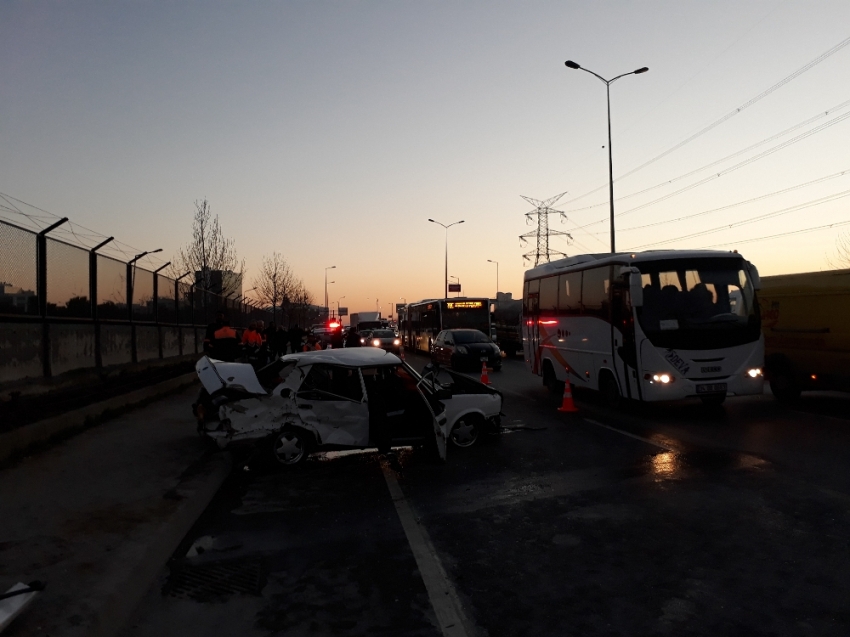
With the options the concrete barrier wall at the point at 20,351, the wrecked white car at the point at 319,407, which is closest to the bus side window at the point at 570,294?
the wrecked white car at the point at 319,407

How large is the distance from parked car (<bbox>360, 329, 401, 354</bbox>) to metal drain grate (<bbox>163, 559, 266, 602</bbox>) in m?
33.2

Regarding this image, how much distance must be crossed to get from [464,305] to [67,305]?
Result: 26639mm

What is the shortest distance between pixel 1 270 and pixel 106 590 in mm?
8379

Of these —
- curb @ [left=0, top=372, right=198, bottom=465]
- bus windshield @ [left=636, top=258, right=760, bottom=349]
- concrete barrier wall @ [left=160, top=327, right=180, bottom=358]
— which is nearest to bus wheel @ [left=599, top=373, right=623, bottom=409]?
bus windshield @ [left=636, top=258, right=760, bottom=349]

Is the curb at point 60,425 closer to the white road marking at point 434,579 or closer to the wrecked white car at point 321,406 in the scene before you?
the wrecked white car at point 321,406

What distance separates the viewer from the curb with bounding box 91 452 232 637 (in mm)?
4809

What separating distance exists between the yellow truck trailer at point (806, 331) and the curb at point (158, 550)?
36.4 ft

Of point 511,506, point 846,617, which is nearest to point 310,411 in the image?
point 511,506

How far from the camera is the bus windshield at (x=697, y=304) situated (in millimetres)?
14047

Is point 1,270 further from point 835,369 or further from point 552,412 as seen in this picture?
point 835,369

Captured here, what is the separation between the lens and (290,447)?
32.5ft

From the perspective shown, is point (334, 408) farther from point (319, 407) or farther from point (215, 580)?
point (215, 580)

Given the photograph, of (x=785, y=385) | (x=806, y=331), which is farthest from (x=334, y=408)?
(x=785, y=385)

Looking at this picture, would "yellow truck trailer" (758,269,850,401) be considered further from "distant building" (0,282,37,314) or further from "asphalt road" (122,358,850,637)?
"distant building" (0,282,37,314)
